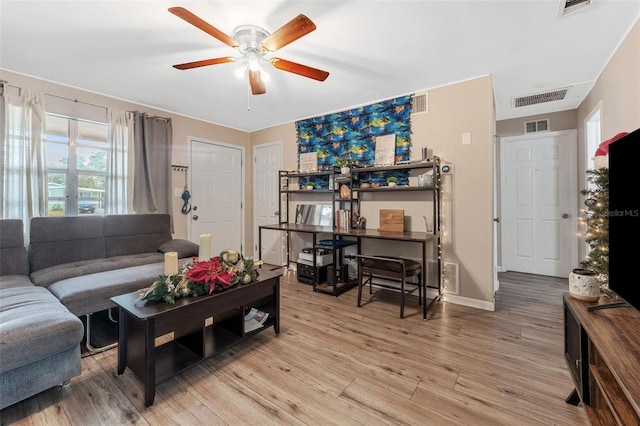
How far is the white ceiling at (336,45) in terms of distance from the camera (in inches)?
75.1

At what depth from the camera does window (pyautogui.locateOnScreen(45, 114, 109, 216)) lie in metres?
3.08

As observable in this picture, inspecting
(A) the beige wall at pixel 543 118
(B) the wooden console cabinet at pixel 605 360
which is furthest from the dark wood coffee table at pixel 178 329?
(A) the beige wall at pixel 543 118

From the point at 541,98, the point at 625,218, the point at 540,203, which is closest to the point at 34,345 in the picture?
the point at 625,218

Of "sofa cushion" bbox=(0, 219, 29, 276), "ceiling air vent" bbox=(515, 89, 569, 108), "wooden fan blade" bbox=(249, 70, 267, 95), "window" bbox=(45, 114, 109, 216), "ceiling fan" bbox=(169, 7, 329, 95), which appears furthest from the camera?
"ceiling air vent" bbox=(515, 89, 569, 108)

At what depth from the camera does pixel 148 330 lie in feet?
4.90

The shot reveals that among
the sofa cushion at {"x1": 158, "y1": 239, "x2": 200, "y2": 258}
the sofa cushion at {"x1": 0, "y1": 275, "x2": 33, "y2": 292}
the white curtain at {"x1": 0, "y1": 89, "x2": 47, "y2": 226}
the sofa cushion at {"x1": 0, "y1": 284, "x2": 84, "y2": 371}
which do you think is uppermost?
the white curtain at {"x1": 0, "y1": 89, "x2": 47, "y2": 226}

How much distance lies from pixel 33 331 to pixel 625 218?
9.98ft

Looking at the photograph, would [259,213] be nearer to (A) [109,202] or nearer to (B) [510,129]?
(A) [109,202]

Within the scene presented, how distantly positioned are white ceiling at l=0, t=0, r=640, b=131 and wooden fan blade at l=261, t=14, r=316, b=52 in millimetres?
259

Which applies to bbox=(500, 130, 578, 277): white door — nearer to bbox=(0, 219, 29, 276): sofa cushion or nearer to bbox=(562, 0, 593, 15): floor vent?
bbox=(562, 0, 593, 15): floor vent

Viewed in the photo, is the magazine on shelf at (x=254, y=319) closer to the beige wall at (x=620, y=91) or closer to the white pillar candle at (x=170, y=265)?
the white pillar candle at (x=170, y=265)

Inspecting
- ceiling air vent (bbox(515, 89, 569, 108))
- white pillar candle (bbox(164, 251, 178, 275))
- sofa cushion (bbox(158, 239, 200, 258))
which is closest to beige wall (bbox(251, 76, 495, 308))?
ceiling air vent (bbox(515, 89, 569, 108))

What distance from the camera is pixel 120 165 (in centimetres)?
350

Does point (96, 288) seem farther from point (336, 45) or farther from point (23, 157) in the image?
point (336, 45)
